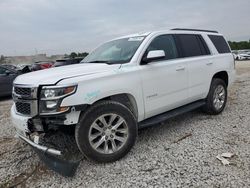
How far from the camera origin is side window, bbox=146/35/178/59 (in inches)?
160

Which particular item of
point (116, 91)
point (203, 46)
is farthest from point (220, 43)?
point (116, 91)

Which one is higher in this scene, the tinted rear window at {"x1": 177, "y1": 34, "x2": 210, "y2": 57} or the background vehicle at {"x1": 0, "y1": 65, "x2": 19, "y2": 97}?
the tinted rear window at {"x1": 177, "y1": 34, "x2": 210, "y2": 57}

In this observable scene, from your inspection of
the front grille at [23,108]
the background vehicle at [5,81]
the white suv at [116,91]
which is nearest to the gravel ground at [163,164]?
the white suv at [116,91]

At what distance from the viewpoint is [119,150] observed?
3336mm

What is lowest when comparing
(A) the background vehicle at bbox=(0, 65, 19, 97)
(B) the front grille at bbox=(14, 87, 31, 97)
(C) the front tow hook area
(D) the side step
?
(C) the front tow hook area

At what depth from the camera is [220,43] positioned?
558 cm

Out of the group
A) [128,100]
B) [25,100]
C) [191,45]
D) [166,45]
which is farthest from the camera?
[191,45]

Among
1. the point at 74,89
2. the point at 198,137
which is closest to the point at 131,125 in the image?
the point at 74,89

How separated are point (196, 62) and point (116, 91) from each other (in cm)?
211

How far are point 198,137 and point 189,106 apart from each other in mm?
736

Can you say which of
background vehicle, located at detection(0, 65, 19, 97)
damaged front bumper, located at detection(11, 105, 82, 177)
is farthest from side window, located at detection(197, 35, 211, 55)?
background vehicle, located at detection(0, 65, 19, 97)

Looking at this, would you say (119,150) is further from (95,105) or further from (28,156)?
(28,156)

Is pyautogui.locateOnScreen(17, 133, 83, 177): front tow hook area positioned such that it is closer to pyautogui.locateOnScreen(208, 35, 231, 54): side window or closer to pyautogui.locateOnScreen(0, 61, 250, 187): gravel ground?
pyautogui.locateOnScreen(0, 61, 250, 187): gravel ground

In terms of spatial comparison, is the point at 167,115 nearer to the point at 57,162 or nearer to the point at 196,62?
the point at 196,62
